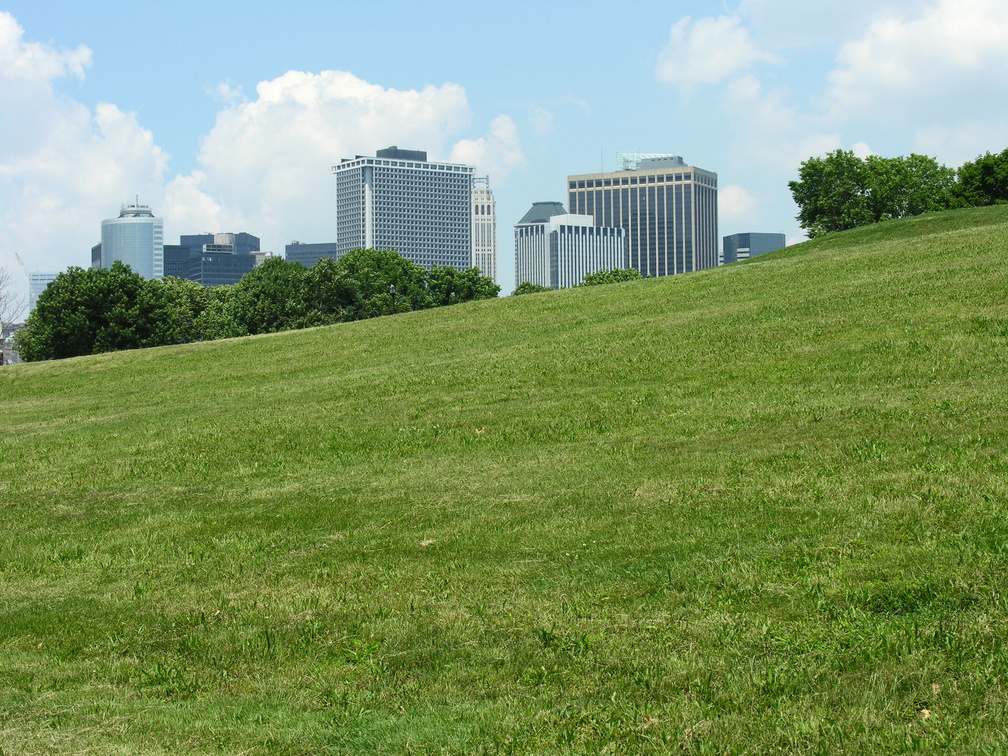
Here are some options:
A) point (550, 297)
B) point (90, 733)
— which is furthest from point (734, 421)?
point (550, 297)

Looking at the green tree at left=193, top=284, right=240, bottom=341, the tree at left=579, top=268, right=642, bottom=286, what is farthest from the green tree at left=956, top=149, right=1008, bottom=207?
the green tree at left=193, top=284, right=240, bottom=341

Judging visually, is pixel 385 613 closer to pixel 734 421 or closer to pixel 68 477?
pixel 734 421

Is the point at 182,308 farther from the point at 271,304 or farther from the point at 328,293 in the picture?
the point at 328,293

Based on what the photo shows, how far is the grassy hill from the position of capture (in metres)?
5.89

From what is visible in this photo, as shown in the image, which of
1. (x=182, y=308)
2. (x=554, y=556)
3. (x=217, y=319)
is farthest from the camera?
(x=182, y=308)

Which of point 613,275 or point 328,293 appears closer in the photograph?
point 328,293

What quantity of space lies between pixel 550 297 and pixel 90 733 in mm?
28314

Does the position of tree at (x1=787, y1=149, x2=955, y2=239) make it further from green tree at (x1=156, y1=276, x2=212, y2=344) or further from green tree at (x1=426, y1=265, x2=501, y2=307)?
green tree at (x1=156, y1=276, x2=212, y2=344)

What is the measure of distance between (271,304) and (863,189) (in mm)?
48161

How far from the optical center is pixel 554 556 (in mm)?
9188

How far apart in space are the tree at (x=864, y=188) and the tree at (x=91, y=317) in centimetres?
5194

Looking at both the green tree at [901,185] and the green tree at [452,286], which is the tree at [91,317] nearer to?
the green tree at [452,286]

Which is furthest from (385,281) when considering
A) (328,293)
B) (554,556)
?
(554,556)

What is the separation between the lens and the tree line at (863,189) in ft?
261
